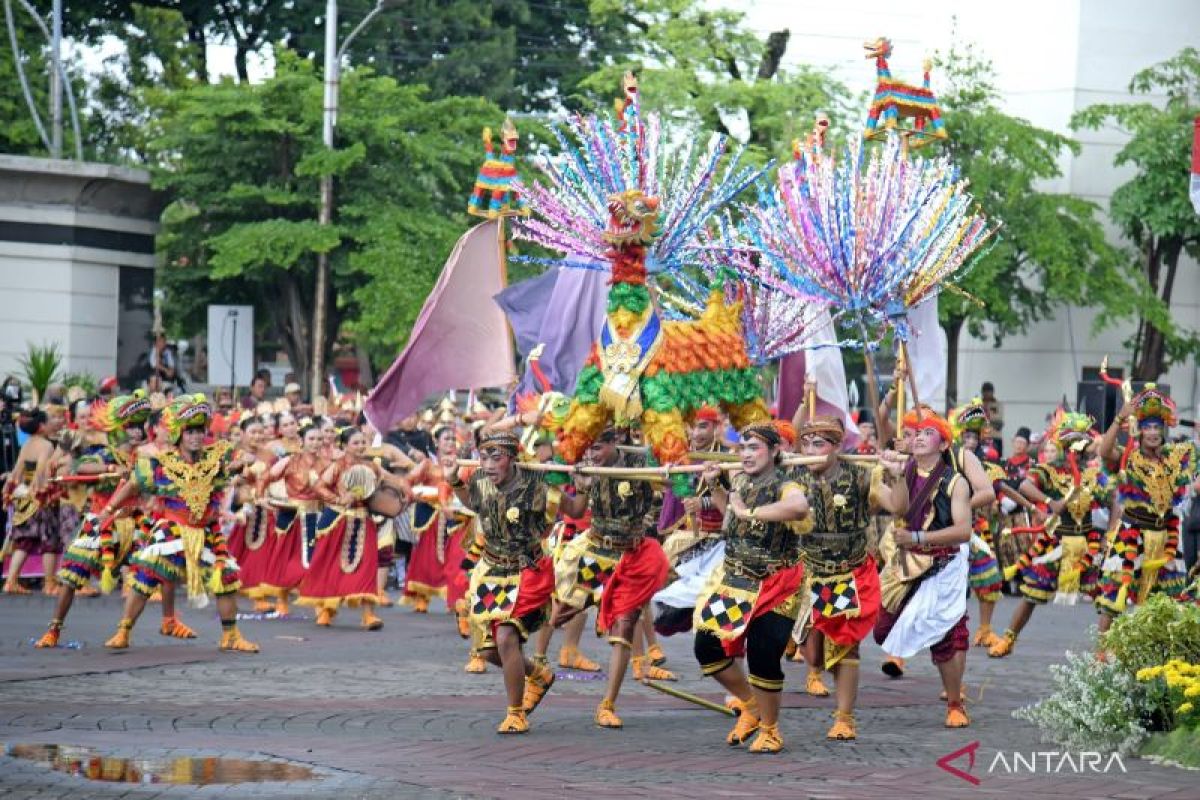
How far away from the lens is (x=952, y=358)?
3494 cm

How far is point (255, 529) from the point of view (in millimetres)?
19703

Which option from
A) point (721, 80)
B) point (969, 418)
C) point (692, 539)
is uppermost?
point (721, 80)

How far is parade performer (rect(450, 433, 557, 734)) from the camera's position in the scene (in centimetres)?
1200

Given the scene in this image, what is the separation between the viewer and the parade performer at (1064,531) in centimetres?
1656

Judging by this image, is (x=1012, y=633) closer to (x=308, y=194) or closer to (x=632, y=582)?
(x=632, y=582)

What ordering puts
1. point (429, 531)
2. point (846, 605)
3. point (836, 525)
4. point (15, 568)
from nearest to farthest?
point (846, 605)
point (836, 525)
point (429, 531)
point (15, 568)

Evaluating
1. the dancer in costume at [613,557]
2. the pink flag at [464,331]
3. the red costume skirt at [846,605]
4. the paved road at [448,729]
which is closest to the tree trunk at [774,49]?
→ the pink flag at [464,331]

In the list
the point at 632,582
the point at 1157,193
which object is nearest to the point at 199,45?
the point at 1157,193

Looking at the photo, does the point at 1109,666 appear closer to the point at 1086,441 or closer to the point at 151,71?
the point at 1086,441

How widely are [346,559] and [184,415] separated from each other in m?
3.00

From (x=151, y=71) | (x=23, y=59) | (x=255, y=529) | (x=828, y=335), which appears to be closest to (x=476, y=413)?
(x=255, y=529)

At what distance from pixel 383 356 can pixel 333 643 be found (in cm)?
1931

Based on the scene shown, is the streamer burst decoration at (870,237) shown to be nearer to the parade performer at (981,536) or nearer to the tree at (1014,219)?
the parade performer at (981,536)

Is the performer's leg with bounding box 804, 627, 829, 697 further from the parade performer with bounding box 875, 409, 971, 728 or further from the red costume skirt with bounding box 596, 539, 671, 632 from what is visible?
the red costume skirt with bounding box 596, 539, 671, 632
